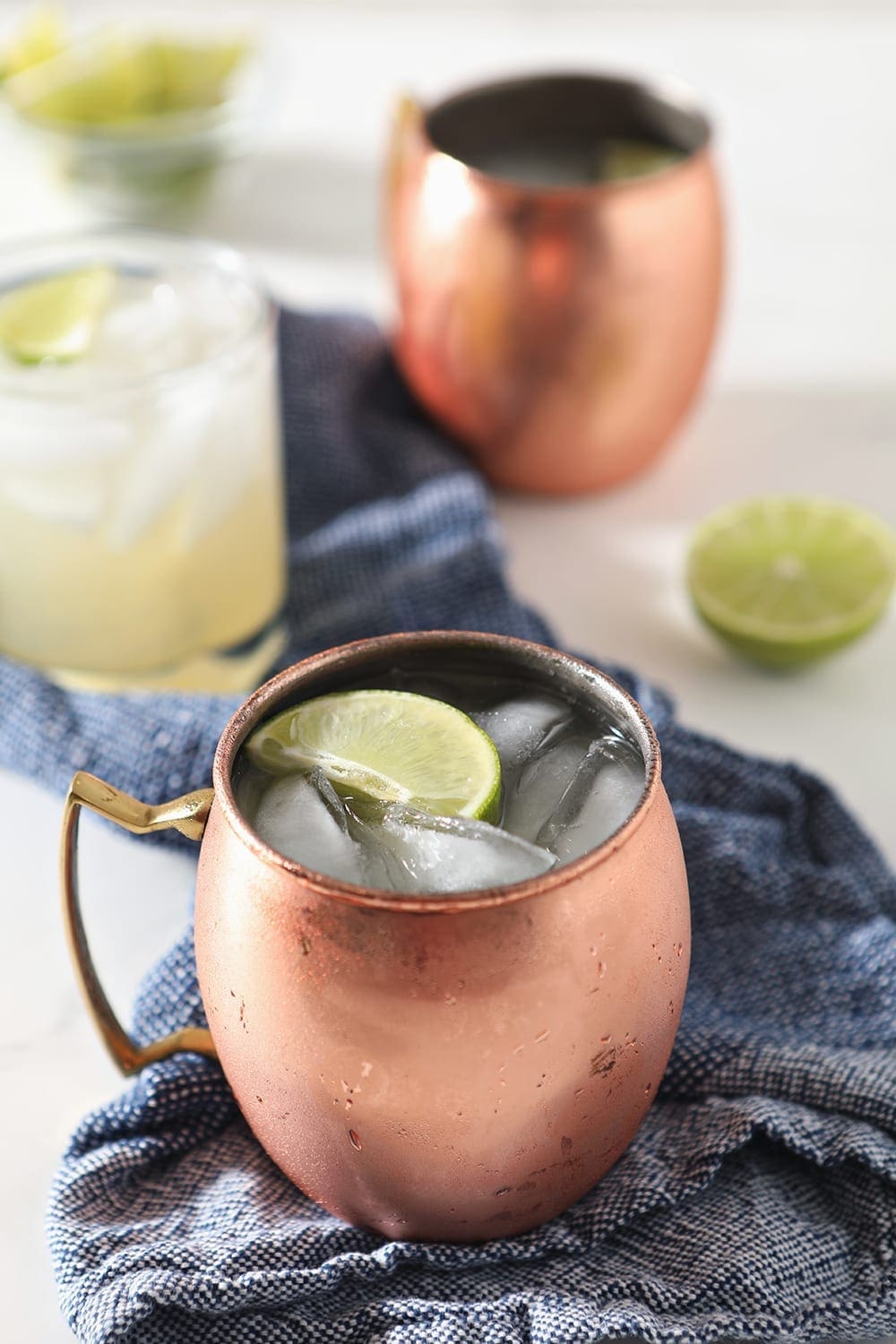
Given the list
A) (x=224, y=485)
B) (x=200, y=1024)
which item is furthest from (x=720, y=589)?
(x=200, y=1024)

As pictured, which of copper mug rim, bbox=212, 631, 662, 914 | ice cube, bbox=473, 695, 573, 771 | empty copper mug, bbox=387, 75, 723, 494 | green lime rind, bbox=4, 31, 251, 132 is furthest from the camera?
green lime rind, bbox=4, 31, 251, 132

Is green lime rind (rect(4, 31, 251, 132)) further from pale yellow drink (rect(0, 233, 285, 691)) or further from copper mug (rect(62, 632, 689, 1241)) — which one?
copper mug (rect(62, 632, 689, 1241))

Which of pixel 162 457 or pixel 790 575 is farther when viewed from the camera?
pixel 790 575

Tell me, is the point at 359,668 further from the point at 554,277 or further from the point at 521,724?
the point at 554,277

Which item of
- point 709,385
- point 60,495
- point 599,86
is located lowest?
point 709,385

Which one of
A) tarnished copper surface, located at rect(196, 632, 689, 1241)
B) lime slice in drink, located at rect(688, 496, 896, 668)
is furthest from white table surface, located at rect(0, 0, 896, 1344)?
tarnished copper surface, located at rect(196, 632, 689, 1241)

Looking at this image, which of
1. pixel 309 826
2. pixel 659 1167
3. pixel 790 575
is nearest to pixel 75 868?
pixel 309 826

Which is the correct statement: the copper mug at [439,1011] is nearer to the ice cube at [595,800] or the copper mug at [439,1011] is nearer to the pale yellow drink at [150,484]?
the ice cube at [595,800]
